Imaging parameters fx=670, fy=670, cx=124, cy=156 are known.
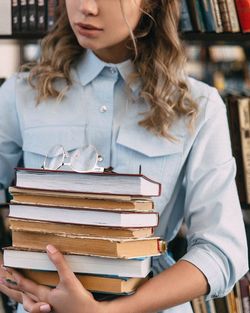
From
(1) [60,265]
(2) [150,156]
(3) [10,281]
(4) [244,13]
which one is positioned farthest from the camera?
(4) [244,13]

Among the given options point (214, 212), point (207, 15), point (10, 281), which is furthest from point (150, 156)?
point (207, 15)

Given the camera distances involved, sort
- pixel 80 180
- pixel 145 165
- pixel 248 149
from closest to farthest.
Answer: pixel 80 180, pixel 145 165, pixel 248 149

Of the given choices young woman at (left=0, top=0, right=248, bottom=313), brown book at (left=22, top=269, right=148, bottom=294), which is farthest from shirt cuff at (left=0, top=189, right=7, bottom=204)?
brown book at (left=22, top=269, right=148, bottom=294)

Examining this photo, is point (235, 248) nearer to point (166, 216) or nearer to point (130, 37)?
point (166, 216)

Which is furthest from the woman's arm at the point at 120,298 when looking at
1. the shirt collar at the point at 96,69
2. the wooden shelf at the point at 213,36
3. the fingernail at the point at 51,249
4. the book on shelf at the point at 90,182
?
the wooden shelf at the point at 213,36

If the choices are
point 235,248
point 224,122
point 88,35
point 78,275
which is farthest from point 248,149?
point 78,275

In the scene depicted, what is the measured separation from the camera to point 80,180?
44.8 inches

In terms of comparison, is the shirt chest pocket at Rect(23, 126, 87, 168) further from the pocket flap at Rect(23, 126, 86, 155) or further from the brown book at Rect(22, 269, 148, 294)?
the brown book at Rect(22, 269, 148, 294)

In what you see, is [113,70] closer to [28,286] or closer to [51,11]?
[51,11]

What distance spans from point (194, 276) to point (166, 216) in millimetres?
199

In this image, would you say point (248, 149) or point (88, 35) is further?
point (248, 149)

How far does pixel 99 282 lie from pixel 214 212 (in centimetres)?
30

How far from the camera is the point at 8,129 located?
146 cm

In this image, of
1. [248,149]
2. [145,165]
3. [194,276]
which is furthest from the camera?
[248,149]
